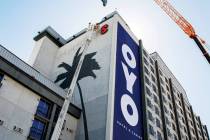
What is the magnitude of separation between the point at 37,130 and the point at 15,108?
211 inches

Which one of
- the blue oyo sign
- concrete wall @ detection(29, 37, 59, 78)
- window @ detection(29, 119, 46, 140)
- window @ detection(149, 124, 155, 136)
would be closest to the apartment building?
window @ detection(149, 124, 155, 136)

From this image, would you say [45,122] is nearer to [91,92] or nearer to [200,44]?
[91,92]

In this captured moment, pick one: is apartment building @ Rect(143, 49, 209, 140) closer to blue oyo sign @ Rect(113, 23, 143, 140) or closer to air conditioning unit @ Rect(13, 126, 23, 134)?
blue oyo sign @ Rect(113, 23, 143, 140)

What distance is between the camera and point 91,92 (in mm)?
47844

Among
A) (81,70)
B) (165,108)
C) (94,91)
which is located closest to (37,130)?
(94,91)

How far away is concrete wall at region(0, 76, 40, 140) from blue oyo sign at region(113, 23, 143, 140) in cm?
1428

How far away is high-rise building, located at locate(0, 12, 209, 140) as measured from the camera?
3619 cm

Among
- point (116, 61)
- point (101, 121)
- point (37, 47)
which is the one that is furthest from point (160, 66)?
point (101, 121)

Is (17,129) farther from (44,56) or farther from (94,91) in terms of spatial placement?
(44,56)

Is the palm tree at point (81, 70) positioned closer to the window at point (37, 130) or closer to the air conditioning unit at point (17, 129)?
the window at point (37, 130)

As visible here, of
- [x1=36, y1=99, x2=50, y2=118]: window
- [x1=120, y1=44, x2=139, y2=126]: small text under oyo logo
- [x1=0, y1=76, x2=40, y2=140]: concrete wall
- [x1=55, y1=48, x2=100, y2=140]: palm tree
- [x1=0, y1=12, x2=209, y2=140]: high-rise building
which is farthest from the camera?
[x1=55, y1=48, x2=100, y2=140]: palm tree

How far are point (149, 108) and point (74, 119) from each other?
2027cm

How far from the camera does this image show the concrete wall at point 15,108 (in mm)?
32731

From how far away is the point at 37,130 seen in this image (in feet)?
123
